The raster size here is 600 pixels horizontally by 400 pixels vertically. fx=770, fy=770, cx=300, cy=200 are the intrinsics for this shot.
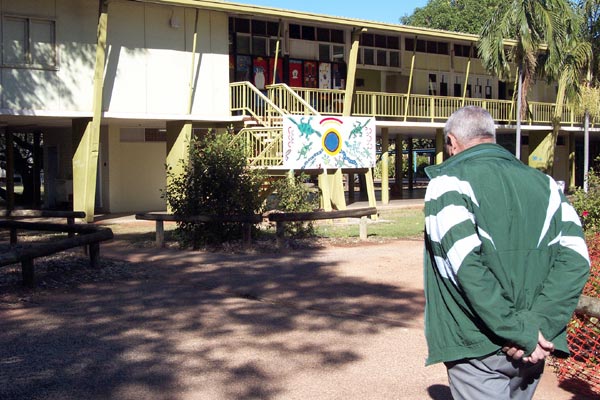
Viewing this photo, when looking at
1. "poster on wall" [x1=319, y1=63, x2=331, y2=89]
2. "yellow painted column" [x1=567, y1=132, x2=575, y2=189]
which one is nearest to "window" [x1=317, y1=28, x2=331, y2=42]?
"poster on wall" [x1=319, y1=63, x2=331, y2=89]

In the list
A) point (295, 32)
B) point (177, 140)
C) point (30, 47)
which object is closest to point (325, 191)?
point (177, 140)

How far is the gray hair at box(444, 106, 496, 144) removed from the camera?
351 centimetres

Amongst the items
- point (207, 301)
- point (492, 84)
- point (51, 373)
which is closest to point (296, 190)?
point (207, 301)

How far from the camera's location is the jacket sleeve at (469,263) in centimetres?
317

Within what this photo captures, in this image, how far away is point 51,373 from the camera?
20.0 ft

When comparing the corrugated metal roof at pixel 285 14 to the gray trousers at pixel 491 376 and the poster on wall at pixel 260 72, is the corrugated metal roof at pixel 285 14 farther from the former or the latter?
the gray trousers at pixel 491 376

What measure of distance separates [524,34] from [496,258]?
25717mm

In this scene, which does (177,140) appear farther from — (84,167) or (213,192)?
(213,192)

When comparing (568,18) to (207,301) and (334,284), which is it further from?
(207,301)

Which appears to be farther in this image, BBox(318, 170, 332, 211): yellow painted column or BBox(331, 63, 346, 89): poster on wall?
BBox(331, 63, 346, 89): poster on wall

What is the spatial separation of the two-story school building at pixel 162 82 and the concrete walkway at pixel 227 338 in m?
8.74

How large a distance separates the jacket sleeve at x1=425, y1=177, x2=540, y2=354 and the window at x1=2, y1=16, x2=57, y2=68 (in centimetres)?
1788

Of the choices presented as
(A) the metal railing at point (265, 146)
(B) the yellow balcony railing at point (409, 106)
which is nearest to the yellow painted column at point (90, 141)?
(A) the metal railing at point (265, 146)

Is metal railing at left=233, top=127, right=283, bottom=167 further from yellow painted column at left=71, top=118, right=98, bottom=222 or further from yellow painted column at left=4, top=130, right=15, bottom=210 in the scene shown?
yellow painted column at left=4, top=130, right=15, bottom=210
